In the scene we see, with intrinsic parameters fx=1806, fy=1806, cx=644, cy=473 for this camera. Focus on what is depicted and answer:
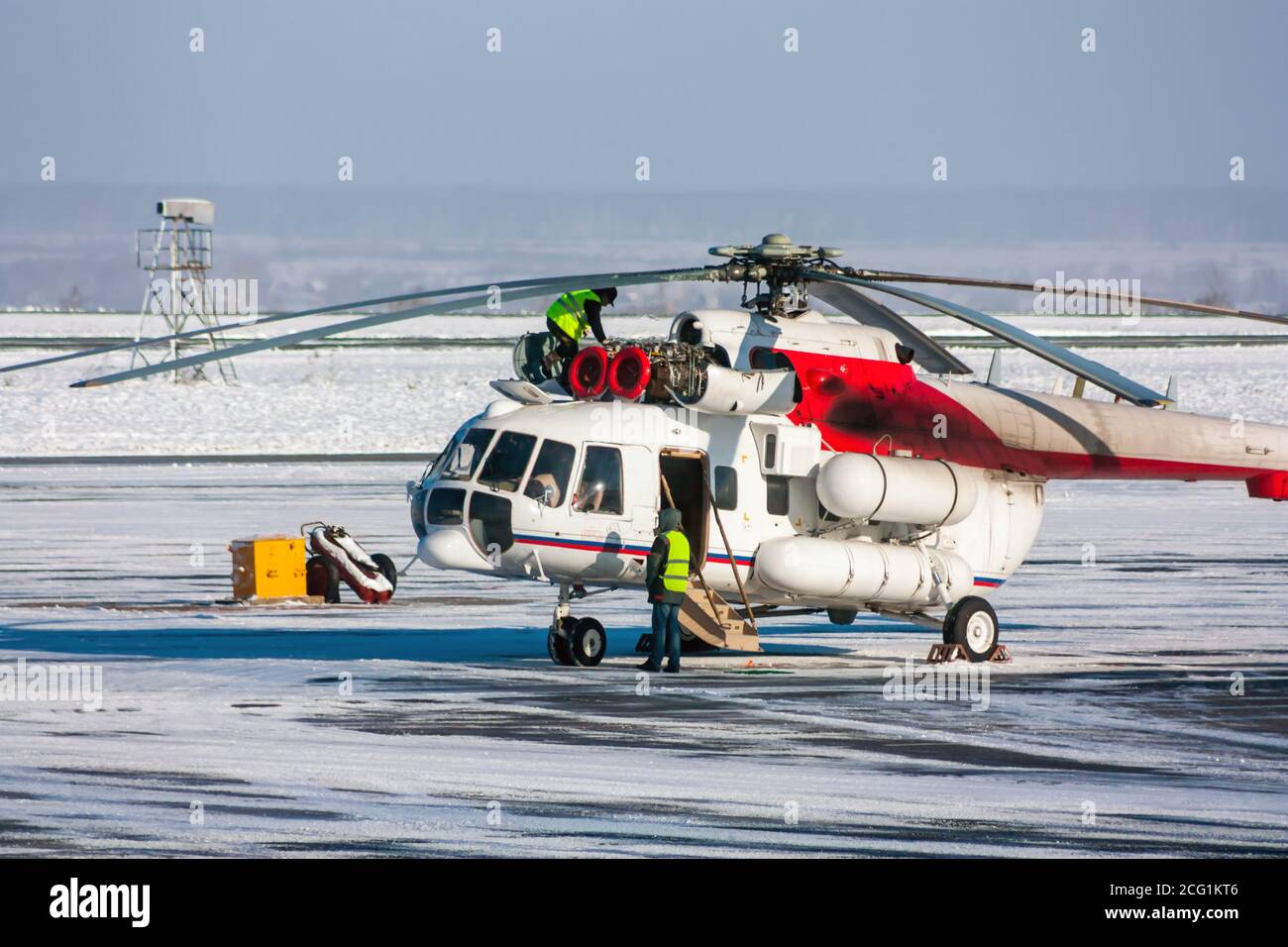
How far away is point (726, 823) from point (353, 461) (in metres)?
39.5

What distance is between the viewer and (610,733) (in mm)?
14617

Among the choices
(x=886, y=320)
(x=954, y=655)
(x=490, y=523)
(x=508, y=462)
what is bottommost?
(x=954, y=655)

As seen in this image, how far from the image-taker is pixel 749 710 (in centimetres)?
1587

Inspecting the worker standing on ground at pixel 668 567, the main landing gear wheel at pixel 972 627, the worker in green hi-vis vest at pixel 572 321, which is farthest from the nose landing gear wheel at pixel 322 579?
the main landing gear wheel at pixel 972 627

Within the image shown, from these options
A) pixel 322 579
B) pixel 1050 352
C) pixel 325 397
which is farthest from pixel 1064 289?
pixel 325 397

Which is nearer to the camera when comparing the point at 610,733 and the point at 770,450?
the point at 610,733

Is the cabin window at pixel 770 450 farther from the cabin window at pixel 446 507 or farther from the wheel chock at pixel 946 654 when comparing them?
the cabin window at pixel 446 507

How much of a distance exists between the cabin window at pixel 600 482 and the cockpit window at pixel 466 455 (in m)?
1.01

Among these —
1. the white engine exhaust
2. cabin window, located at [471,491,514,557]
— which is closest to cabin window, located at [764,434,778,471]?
the white engine exhaust

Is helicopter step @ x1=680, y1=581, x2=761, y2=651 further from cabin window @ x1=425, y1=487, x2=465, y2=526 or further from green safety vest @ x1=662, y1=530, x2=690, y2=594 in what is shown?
cabin window @ x1=425, y1=487, x2=465, y2=526

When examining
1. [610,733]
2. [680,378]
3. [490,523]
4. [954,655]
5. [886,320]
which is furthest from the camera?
[886,320]

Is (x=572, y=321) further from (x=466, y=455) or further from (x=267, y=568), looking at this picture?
(x=267, y=568)

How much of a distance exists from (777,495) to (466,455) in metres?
3.28
